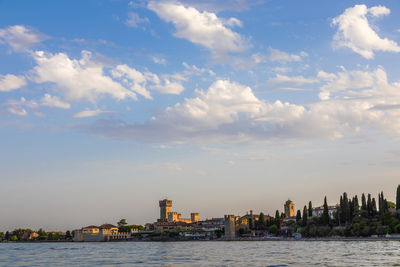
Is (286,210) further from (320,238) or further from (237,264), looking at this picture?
(237,264)

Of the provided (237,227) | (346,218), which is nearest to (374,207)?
(346,218)

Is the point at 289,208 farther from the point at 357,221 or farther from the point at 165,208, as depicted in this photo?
the point at 357,221

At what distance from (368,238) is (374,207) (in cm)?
1295

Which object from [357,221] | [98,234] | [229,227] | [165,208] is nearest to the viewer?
[357,221]

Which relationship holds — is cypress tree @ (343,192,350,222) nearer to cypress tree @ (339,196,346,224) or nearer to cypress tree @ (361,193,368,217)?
cypress tree @ (339,196,346,224)

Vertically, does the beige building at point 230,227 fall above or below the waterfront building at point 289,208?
below

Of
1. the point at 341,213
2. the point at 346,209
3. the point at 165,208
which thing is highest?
the point at 165,208

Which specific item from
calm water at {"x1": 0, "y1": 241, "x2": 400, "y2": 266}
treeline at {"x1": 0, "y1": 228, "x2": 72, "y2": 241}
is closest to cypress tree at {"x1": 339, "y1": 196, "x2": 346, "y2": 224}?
calm water at {"x1": 0, "y1": 241, "x2": 400, "y2": 266}

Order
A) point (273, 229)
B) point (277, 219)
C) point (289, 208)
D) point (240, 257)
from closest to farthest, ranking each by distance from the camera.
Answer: point (240, 257) < point (273, 229) < point (277, 219) < point (289, 208)

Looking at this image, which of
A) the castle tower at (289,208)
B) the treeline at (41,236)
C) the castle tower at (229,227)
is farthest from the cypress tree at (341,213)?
the treeline at (41,236)

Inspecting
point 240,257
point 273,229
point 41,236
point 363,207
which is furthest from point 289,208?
point 240,257

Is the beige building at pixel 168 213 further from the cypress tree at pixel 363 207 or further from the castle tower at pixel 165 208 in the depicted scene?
the cypress tree at pixel 363 207

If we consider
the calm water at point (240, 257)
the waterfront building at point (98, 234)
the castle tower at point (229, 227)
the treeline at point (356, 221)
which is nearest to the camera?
the calm water at point (240, 257)

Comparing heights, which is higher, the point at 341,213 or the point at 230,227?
the point at 341,213
